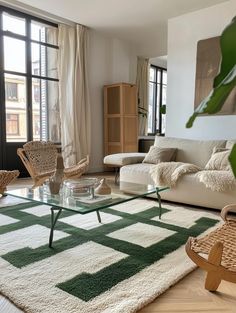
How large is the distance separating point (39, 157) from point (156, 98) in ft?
16.6

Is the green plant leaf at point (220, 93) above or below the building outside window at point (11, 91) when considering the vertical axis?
below

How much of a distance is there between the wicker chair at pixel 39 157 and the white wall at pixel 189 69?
6.73 feet

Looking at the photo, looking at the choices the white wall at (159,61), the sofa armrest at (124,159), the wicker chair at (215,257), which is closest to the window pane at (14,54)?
the sofa armrest at (124,159)

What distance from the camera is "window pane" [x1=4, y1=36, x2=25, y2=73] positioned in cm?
441

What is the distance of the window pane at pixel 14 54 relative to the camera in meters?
4.41

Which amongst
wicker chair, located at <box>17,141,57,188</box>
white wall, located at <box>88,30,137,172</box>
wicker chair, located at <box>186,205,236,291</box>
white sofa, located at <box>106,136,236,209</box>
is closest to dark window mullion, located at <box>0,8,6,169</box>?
wicker chair, located at <box>17,141,57,188</box>

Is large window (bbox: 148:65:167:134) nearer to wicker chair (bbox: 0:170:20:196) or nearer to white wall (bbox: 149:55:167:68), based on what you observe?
white wall (bbox: 149:55:167:68)

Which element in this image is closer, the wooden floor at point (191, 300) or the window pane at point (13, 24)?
the wooden floor at point (191, 300)

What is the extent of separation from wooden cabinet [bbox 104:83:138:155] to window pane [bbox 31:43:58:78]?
1098mm

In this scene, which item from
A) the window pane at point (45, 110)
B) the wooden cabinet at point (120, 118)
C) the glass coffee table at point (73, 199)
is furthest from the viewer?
the wooden cabinet at point (120, 118)

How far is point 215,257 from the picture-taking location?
4.35ft

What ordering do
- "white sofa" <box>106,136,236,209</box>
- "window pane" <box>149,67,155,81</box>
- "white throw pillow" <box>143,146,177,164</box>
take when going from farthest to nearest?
"window pane" <box>149,67,155,81</box> → "white throw pillow" <box>143,146,177,164</box> → "white sofa" <box>106,136,236,209</box>

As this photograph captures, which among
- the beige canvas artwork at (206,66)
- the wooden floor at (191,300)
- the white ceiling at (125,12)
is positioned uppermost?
the white ceiling at (125,12)

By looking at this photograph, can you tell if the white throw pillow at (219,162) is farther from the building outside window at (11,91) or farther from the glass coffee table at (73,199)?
the building outside window at (11,91)
